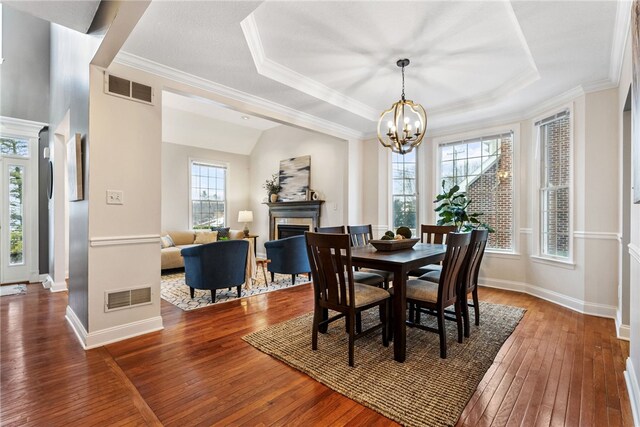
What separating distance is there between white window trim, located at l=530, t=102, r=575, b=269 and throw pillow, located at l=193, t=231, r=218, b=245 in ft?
19.2

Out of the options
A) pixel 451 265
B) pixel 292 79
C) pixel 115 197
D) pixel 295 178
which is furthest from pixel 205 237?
pixel 451 265

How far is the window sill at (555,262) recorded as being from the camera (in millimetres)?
3629

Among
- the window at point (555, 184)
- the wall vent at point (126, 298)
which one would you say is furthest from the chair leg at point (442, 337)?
the wall vent at point (126, 298)

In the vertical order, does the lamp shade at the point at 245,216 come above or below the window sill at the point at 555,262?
above

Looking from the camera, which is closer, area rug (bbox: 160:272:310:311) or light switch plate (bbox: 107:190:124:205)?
light switch plate (bbox: 107:190:124:205)

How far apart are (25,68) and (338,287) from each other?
635 cm

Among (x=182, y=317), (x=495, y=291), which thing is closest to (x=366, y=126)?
(x=495, y=291)

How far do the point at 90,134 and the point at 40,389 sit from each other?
197cm

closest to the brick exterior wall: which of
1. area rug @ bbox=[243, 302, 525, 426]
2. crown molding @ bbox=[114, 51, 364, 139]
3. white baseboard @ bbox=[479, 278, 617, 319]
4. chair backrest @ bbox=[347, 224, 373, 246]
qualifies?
white baseboard @ bbox=[479, 278, 617, 319]

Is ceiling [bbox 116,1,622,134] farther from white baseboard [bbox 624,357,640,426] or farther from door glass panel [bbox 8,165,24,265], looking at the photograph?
door glass panel [bbox 8,165,24,265]

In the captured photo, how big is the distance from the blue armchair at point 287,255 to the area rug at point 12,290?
3.61 metres

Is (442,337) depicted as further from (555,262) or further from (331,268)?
(555,262)

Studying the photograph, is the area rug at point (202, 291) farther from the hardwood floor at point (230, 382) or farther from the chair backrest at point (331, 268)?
the chair backrest at point (331, 268)

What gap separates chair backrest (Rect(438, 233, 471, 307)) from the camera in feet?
7.62
